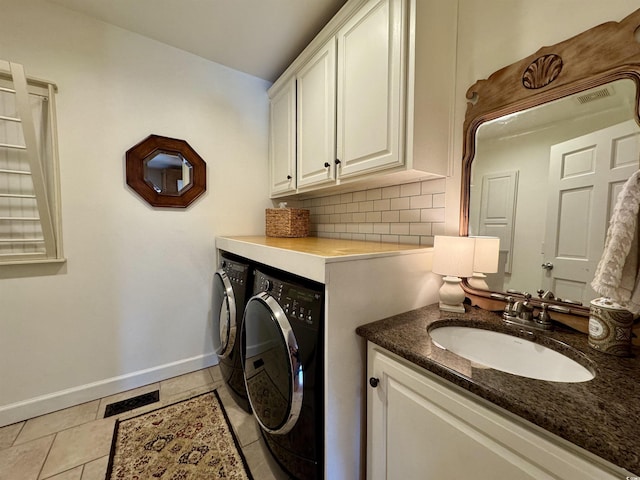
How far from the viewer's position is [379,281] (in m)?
1.03

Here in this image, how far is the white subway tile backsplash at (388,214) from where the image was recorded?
1.41 m

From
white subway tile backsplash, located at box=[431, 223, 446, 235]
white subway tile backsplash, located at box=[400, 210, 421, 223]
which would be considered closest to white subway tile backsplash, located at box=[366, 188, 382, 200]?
white subway tile backsplash, located at box=[400, 210, 421, 223]

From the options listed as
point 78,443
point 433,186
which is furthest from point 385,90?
point 78,443

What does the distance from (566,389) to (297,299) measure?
808 millimetres

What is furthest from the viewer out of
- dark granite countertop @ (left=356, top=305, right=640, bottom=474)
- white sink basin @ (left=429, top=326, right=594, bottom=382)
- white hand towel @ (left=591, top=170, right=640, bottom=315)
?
white sink basin @ (left=429, top=326, right=594, bottom=382)

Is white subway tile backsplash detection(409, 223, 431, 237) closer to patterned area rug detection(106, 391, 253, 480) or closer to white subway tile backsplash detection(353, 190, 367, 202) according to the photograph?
white subway tile backsplash detection(353, 190, 367, 202)

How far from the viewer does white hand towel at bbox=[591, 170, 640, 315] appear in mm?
677

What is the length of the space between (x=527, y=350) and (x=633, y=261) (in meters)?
0.44

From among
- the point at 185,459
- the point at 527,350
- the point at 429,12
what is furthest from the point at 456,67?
the point at 185,459

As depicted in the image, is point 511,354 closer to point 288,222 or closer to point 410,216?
point 410,216

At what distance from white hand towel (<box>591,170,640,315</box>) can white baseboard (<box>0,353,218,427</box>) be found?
2427 millimetres

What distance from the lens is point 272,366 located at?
1.13 metres

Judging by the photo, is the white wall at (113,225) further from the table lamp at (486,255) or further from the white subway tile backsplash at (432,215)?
the table lamp at (486,255)

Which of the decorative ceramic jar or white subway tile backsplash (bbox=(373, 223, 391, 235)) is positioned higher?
white subway tile backsplash (bbox=(373, 223, 391, 235))
